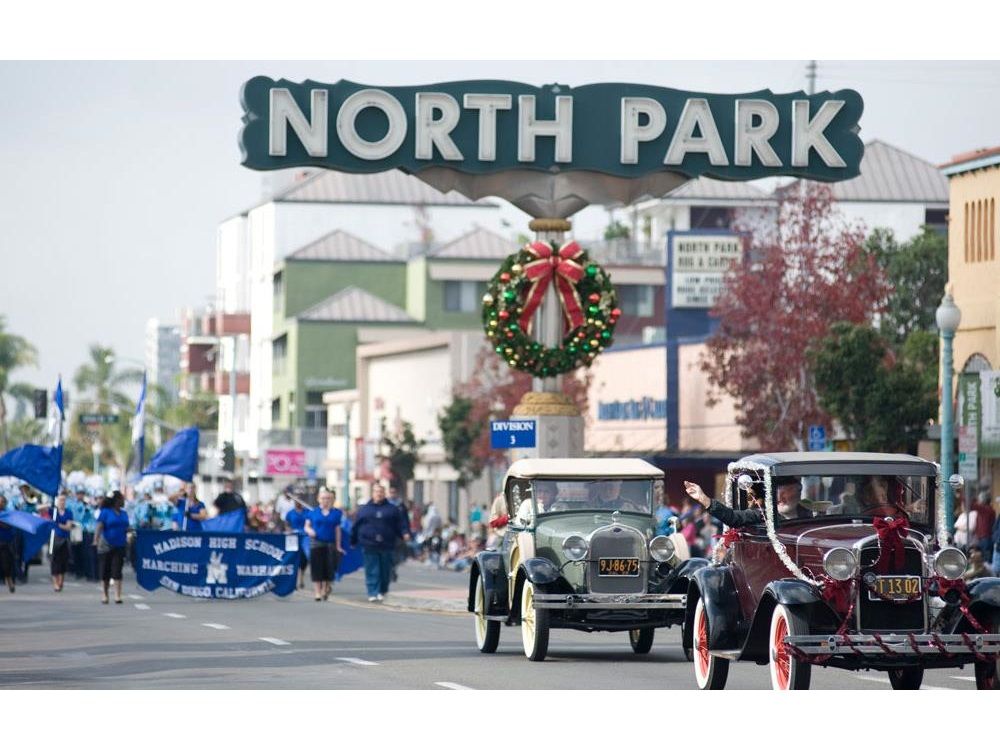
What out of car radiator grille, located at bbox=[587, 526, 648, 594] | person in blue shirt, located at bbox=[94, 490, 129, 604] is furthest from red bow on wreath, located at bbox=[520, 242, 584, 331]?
car radiator grille, located at bbox=[587, 526, 648, 594]

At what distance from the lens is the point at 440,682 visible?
18.0 m

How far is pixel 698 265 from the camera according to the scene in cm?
6675

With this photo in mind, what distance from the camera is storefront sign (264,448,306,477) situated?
8662 centimetres

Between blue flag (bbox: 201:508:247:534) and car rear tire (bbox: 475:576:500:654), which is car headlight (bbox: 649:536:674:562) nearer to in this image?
car rear tire (bbox: 475:576:500:654)

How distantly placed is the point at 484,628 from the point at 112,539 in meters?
11.5

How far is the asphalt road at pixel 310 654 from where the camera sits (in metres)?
18.2

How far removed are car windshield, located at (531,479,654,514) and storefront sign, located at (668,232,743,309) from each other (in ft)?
144

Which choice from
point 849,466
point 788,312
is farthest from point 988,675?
point 788,312

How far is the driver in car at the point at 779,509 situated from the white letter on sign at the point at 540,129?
59.6 feet

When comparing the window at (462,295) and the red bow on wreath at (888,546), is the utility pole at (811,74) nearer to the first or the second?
the window at (462,295)

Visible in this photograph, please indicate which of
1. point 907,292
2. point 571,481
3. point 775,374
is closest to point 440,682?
point 571,481

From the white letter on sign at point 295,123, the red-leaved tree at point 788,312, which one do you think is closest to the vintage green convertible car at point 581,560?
the white letter on sign at point 295,123

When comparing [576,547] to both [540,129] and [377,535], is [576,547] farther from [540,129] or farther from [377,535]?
[540,129]

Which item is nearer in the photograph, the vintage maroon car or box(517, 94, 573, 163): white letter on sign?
the vintage maroon car
